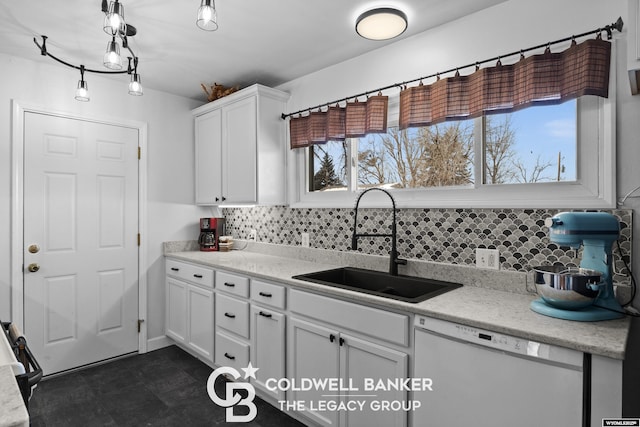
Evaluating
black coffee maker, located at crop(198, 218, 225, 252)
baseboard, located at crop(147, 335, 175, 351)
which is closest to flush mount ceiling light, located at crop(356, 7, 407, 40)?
black coffee maker, located at crop(198, 218, 225, 252)

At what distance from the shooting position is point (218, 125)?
3312 millimetres

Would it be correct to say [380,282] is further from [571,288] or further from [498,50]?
[498,50]

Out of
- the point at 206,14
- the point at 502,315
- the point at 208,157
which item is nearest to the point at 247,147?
the point at 208,157

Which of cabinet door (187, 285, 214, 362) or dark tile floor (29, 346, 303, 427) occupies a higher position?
cabinet door (187, 285, 214, 362)

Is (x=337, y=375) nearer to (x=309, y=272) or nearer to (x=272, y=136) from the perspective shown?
(x=309, y=272)

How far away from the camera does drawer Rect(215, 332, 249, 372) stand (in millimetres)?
2506

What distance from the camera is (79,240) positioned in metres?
2.95

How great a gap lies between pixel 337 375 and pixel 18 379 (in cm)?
140

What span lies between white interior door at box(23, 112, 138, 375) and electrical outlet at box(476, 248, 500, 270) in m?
2.89

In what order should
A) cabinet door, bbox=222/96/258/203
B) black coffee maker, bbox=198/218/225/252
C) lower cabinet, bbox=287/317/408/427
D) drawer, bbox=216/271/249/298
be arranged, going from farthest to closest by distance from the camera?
black coffee maker, bbox=198/218/225/252
cabinet door, bbox=222/96/258/203
drawer, bbox=216/271/249/298
lower cabinet, bbox=287/317/408/427

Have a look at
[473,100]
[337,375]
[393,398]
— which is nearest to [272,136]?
[473,100]

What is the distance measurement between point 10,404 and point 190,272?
2.34 metres

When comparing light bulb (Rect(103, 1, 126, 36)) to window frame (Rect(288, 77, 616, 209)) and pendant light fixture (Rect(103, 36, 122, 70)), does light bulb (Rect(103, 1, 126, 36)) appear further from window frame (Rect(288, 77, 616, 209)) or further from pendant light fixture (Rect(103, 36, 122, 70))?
window frame (Rect(288, 77, 616, 209))

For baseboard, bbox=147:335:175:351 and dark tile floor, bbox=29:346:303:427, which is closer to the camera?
dark tile floor, bbox=29:346:303:427
